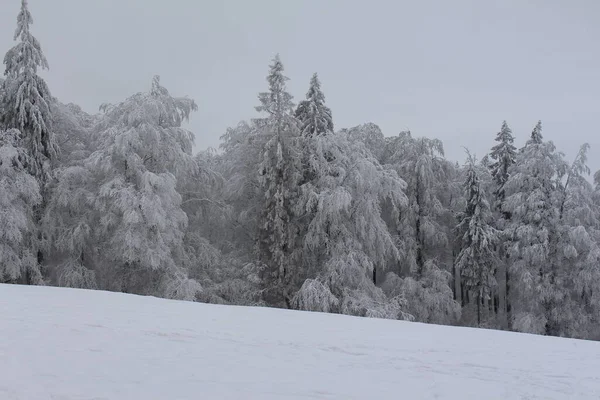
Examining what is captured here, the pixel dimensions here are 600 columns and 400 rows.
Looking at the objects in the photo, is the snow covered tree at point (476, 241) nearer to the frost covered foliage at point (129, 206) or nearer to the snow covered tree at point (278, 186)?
the snow covered tree at point (278, 186)

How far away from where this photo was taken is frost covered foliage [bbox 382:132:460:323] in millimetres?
24203

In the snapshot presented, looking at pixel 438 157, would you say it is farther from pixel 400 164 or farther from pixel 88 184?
pixel 88 184

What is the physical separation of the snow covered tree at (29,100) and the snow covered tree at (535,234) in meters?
21.5

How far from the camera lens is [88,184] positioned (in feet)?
62.4

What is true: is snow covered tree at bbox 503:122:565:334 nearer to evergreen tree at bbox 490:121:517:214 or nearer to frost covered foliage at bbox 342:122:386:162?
evergreen tree at bbox 490:121:517:214

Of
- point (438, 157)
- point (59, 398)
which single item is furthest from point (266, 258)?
point (59, 398)

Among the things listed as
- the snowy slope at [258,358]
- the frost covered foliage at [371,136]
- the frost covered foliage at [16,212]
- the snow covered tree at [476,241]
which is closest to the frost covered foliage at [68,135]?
the frost covered foliage at [16,212]

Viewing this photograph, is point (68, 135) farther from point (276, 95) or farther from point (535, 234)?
point (535, 234)

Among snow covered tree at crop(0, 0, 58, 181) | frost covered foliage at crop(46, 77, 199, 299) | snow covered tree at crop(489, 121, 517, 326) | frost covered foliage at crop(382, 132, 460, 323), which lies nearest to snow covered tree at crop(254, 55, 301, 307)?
frost covered foliage at crop(46, 77, 199, 299)

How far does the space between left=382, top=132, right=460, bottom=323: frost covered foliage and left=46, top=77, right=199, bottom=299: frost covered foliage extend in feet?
35.8

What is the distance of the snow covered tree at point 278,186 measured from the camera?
20188mm

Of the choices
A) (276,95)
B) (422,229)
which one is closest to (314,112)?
(276,95)

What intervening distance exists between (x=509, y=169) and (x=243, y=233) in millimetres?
15434

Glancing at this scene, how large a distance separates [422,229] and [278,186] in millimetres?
9219
